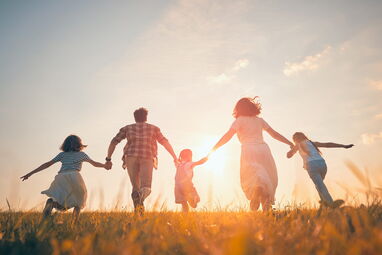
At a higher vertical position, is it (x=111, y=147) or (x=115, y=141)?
(x=115, y=141)

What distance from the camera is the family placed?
6.04 m

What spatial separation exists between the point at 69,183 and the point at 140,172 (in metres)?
1.85

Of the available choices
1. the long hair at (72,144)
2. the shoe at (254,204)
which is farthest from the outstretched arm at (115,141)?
the shoe at (254,204)

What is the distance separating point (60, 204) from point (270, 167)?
428cm

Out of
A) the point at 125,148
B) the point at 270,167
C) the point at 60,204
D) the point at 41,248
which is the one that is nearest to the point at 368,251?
the point at 41,248

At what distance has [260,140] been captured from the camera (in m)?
6.50

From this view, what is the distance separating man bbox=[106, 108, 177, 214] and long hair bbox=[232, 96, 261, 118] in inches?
104

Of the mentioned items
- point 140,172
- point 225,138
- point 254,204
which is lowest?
point 254,204

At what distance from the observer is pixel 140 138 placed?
8.39 metres

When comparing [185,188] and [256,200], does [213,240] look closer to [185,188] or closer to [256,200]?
[256,200]

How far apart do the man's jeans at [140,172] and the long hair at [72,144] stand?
1261 mm

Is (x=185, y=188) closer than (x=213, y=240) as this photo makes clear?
No

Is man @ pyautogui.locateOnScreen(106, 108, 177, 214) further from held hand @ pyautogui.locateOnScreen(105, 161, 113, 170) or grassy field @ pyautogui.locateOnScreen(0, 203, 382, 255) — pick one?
grassy field @ pyautogui.locateOnScreen(0, 203, 382, 255)

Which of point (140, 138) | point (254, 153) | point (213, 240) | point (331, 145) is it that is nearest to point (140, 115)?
point (140, 138)
